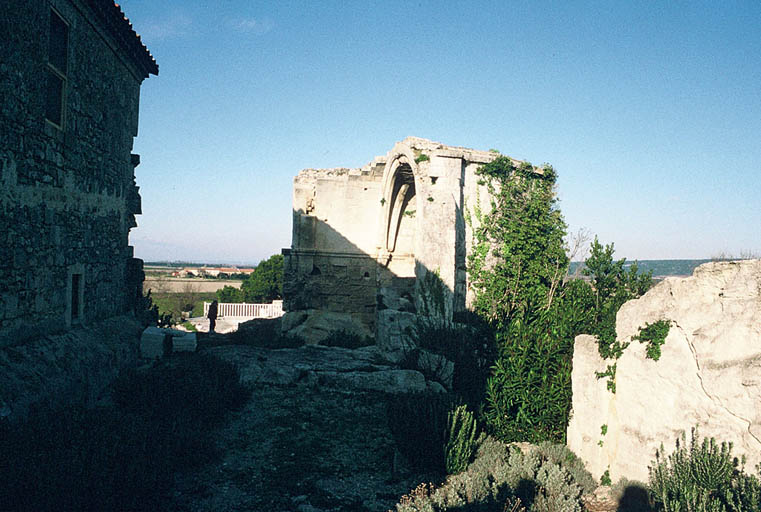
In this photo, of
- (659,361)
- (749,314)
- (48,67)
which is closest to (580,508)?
(659,361)

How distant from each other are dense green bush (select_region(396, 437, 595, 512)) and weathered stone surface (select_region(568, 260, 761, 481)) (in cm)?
34

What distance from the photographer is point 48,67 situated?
616 centimetres

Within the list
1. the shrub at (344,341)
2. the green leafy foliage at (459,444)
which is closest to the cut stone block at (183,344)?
the shrub at (344,341)

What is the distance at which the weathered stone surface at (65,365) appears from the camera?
4984 millimetres

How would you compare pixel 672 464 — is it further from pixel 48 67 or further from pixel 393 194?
pixel 393 194

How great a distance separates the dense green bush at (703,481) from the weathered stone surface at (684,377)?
128 millimetres

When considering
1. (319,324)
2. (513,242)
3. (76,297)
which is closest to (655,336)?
(513,242)

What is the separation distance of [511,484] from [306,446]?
240 cm

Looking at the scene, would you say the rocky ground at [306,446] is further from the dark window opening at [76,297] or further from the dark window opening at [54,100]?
the dark window opening at [54,100]

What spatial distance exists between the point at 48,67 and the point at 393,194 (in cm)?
997

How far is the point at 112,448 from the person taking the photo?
438 centimetres

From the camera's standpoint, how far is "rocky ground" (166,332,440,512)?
15.0ft

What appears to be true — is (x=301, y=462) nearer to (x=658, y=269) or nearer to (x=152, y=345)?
(x=152, y=345)

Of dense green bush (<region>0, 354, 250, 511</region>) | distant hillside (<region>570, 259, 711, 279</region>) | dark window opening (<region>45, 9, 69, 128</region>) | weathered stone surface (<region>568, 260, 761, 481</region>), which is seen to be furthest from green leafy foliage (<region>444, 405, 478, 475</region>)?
dark window opening (<region>45, 9, 69, 128</region>)
